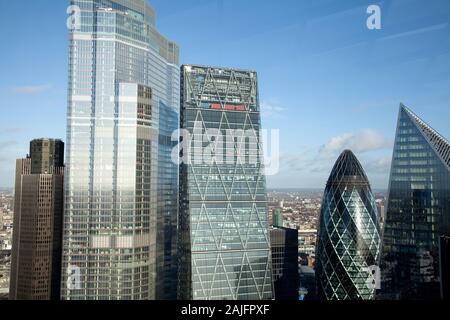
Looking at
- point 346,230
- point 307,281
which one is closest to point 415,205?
point 307,281

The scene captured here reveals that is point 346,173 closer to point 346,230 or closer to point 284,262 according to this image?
point 346,230

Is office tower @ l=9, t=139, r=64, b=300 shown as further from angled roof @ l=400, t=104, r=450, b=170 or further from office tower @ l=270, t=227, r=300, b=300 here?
angled roof @ l=400, t=104, r=450, b=170

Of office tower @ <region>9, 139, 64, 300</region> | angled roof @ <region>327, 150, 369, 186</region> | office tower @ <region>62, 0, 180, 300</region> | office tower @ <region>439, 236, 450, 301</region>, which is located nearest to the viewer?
office tower @ <region>439, 236, 450, 301</region>

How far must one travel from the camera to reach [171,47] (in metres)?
11.7

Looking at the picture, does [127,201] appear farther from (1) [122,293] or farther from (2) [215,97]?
(2) [215,97]

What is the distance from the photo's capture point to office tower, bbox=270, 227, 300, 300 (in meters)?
13.1

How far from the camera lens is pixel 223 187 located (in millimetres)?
11867

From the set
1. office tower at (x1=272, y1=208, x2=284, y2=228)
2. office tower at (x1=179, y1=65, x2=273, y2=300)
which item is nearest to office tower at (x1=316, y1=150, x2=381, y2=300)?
office tower at (x1=179, y1=65, x2=273, y2=300)

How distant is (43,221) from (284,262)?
7888 mm

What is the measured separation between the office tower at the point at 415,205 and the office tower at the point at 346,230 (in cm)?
436

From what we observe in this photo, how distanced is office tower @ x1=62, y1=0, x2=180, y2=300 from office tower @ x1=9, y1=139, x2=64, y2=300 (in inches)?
21.4
